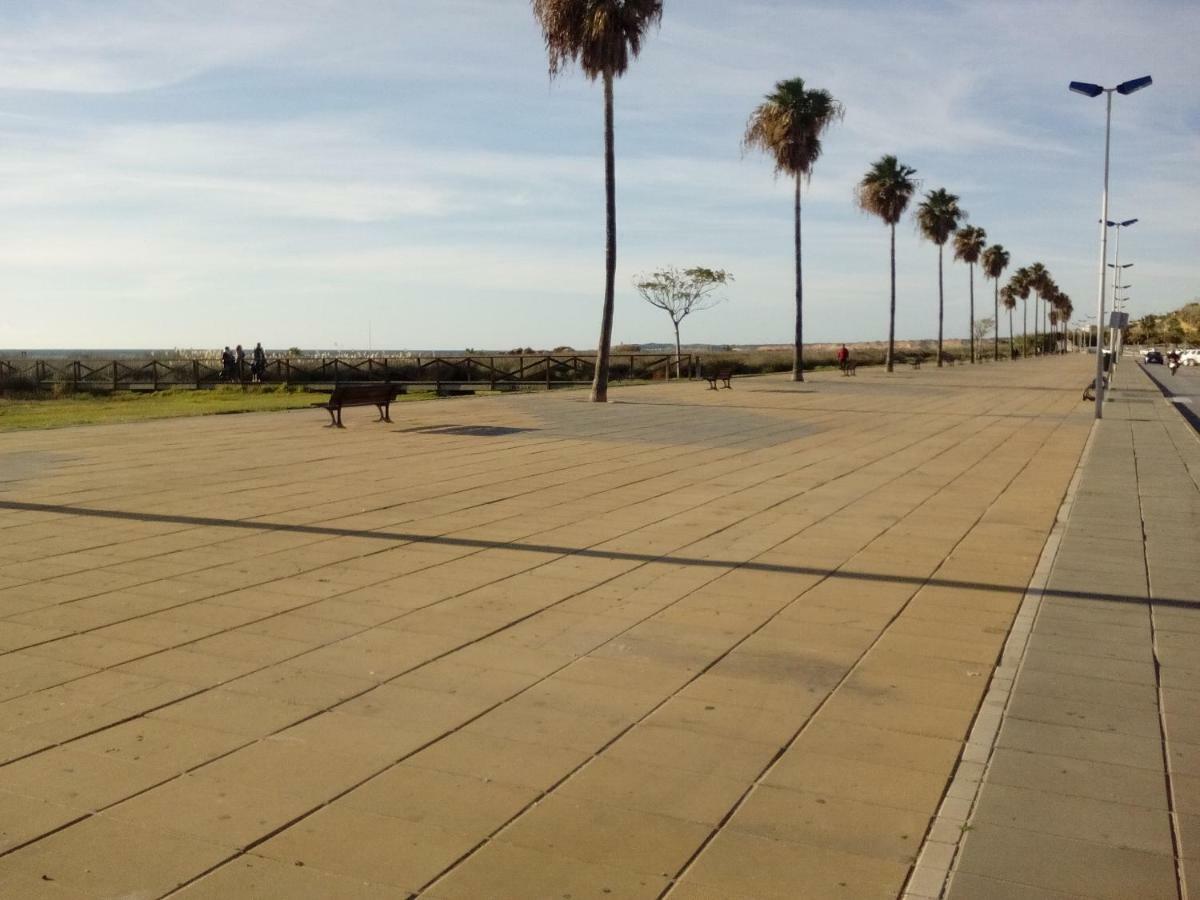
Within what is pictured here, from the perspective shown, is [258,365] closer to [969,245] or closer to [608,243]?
[608,243]

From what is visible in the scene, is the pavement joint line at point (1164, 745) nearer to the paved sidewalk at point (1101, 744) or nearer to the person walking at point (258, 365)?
the paved sidewalk at point (1101, 744)

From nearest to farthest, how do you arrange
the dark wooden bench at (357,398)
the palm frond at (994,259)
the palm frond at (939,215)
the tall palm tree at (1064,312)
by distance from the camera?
the dark wooden bench at (357,398), the palm frond at (939,215), the palm frond at (994,259), the tall palm tree at (1064,312)

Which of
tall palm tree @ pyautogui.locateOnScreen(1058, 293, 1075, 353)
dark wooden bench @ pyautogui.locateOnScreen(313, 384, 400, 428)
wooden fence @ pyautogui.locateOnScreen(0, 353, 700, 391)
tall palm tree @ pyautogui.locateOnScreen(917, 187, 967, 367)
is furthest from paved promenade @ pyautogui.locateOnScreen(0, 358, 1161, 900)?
tall palm tree @ pyautogui.locateOnScreen(1058, 293, 1075, 353)

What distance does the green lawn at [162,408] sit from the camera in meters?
21.4

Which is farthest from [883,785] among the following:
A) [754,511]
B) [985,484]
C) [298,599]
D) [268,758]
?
[985,484]

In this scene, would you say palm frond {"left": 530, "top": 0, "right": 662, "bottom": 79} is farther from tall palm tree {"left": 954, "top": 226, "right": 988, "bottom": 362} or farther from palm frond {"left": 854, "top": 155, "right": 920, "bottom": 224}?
tall palm tree {"left": 954, "top": 226, "right": 988, "bottom": 362}

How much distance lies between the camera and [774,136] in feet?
137

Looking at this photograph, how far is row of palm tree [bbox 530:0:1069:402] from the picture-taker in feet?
82.5

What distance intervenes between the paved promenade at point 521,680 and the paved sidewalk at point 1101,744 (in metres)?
0.04

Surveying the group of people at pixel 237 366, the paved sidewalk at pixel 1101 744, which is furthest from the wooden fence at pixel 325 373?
the paved sidewalk at pixel 1101 744

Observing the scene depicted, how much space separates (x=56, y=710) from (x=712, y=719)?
2730mm

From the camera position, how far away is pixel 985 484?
13055mm

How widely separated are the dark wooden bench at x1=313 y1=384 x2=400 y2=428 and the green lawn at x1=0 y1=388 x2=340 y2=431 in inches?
104

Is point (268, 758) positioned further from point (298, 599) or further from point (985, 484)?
point (985, 484)
